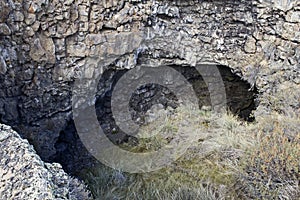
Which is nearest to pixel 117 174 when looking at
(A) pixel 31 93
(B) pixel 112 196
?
(B) pixel 112 196

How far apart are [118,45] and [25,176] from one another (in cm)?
251

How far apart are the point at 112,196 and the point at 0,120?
1302mm

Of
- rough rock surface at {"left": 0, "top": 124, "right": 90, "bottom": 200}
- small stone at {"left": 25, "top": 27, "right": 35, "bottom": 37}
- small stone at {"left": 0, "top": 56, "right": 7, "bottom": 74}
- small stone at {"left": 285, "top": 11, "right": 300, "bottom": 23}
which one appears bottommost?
small stone at {"left": 0, "top": 56, "right": 7, "bottom": 74}

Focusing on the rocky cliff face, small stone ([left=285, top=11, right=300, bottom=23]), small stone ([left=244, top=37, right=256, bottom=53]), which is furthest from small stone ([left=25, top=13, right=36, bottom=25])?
small stone ([left=285, top=11, right=300, bottom=23])

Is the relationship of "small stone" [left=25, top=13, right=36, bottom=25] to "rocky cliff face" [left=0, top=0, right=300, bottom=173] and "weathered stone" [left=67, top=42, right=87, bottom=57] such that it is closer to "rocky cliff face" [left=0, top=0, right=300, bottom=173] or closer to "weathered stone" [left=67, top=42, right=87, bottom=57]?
"rocky cliff face" [left=0, top=0, right=300, bottom=173]

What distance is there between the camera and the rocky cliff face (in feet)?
12.7

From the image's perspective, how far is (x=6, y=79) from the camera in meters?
3.83

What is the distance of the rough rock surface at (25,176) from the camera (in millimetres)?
1939

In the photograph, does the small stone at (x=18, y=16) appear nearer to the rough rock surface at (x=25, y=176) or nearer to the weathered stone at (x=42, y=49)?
the weathered stone at (x=42, y=49)

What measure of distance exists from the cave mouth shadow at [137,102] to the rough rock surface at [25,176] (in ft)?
6.46

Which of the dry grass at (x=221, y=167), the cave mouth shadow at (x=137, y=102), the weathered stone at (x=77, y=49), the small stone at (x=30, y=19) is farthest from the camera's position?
the cave mouth shadow at (x=137, y=102)

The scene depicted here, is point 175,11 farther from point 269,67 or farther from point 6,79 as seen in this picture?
point 6,79

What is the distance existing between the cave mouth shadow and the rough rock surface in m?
1.97

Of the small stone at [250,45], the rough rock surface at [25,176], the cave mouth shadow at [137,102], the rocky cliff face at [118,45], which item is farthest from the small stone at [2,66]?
the small stone at [250,45]
